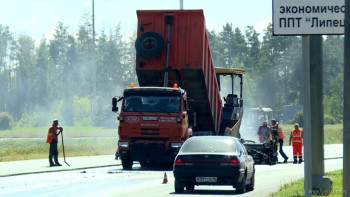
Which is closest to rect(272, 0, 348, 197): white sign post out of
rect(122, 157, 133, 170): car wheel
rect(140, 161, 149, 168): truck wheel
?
rect(122, 157, 133, 170): car wheel

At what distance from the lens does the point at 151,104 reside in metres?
32.3

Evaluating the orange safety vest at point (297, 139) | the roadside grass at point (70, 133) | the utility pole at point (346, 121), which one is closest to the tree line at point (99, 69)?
the roadside grass at point (70, 133)

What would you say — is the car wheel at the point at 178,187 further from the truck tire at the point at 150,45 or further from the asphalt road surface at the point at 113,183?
the truck tire at the point at 150,45

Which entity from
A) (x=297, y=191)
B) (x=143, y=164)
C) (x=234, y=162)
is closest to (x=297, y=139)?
(x=143, y=164)

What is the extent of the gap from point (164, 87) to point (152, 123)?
1.27m

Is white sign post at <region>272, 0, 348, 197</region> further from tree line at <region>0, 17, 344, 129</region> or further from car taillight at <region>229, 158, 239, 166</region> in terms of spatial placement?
tree line at <region>0, 17, 344, 129</region>

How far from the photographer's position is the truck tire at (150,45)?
3253 cm

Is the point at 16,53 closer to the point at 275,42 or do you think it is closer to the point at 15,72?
the point at 15,72

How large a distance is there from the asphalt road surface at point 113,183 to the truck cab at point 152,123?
2.39ft

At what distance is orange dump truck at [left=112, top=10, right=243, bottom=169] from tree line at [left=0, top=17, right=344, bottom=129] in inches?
4584

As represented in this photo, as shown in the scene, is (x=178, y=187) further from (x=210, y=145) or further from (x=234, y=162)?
(x=234, y=162)

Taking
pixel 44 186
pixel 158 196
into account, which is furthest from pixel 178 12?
pixel 158 196

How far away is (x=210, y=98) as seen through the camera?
111ft

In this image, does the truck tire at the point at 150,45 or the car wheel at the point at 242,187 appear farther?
the truck tire at the point at 150,45
